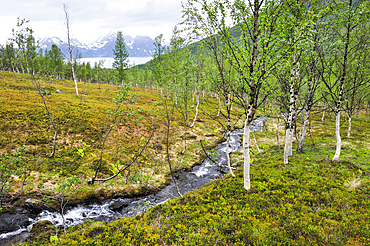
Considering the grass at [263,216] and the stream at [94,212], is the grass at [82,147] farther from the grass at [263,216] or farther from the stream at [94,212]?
the grass at [263,216]

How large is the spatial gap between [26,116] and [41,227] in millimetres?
16478

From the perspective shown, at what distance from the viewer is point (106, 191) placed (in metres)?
13.1

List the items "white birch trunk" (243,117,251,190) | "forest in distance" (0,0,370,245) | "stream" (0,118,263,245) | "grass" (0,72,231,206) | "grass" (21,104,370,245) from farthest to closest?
"grass" (0,72,231,206) < "stream" (0,118,263,245) < "white birch trunk" (243,117,251,190) < "forest in distance" (0,0,370,245) < "grass" (21,104,370,245)

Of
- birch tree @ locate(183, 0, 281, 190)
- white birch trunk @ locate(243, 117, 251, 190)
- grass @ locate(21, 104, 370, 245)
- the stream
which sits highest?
birch tree @ locate(183, 0, 281, 190)

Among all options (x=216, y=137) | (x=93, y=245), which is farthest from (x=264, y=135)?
(x=93, y=245)

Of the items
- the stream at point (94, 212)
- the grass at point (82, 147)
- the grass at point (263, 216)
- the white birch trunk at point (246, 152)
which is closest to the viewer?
the grass at point (263, 216)

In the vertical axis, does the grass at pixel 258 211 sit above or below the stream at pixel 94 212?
above

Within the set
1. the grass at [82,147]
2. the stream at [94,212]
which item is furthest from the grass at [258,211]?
the stream at [94,212]

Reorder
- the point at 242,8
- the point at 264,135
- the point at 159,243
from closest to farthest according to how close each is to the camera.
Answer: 1. the point at 159,243
2. the point at 242,8
3. the point at 264,135

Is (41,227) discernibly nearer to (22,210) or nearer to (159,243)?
(22,210)

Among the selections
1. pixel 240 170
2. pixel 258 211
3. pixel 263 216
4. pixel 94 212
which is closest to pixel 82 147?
pixel 94 212

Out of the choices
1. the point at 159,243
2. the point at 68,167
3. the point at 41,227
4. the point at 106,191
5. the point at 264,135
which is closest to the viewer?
the point at 159,243

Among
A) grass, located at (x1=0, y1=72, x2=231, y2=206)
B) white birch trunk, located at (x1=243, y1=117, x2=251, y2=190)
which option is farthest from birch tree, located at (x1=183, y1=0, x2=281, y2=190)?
grass, located at (x1=0, y1=72, x2=231, y2=206)

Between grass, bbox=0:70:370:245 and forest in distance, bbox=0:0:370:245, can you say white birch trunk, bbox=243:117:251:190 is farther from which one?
grass, bbox=0:70:370:245
